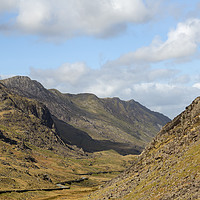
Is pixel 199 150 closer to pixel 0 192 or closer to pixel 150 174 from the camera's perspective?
pixel 150 174

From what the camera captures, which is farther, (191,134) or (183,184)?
(191,134)

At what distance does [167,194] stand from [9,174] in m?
157

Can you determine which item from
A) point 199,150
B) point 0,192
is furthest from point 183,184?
point 0,192

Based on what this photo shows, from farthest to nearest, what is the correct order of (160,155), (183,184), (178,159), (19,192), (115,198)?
(19,192) < (160,155) < (115,198) < (178,159) < (183,184)

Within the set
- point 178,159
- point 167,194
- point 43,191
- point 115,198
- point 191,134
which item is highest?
point 191,134

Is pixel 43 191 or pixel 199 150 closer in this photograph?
pixel 199 150

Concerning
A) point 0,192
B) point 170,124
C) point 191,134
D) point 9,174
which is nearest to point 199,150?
point 191,134

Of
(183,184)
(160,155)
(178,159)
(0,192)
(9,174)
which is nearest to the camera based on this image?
(183,184)

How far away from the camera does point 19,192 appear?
5561 inches

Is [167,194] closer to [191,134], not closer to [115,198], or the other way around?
[115,198]

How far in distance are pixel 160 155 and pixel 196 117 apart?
16.5 metres

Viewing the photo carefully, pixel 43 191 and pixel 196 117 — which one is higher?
pixel 196 117

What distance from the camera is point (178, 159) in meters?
71.4

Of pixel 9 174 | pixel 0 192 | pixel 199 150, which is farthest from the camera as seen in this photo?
pixel 9 174
